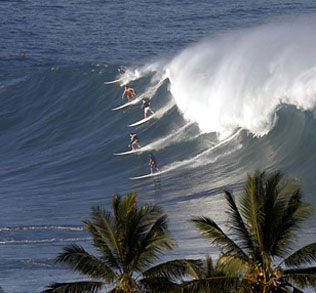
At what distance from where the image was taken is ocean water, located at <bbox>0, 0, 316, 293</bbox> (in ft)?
68.0

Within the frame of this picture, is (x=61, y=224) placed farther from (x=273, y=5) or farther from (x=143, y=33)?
(x=273, y=5)

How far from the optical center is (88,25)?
48781mm

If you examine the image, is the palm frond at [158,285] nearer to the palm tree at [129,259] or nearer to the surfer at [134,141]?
the palm tree at [129,259]

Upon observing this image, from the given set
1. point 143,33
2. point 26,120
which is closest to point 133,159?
point 26,120

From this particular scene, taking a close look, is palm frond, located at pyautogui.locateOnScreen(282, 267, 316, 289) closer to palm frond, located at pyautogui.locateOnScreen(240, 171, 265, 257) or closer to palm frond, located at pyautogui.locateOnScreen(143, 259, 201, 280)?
palm frond, located at pyautogui.locateOnScreen(240, 171, 265, 257)

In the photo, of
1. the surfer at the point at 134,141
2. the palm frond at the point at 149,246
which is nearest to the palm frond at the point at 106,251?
the palm frond at the point at 149,246

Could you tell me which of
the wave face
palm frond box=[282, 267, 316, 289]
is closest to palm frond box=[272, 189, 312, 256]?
palm frond box=[282, 267, 316, 289]

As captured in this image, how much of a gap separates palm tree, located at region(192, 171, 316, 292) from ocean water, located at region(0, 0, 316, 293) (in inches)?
240

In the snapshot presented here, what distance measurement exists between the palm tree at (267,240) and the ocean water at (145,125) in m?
6.10

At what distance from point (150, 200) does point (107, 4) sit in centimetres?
3271

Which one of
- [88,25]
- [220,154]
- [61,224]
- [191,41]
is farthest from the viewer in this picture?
[88,25]

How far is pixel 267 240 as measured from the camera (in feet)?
34.4

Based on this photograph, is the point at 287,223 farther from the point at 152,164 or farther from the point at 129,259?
the point at 152,164

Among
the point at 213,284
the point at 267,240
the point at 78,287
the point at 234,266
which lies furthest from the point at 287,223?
the point at 78,287
